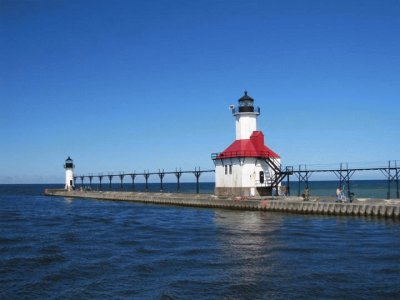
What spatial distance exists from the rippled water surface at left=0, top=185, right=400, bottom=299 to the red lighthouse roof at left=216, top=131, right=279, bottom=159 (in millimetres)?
15078

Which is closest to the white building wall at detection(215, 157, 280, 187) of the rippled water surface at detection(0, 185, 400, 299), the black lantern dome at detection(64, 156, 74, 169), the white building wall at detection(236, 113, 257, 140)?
the white building wall at detection(236, 113, 257, 140)

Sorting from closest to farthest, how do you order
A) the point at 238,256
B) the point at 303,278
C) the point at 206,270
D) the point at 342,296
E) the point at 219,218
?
the point at 342,296 < the point at 303,278 < the point at 206,270 < the point at 238,256 < the point at 219,218

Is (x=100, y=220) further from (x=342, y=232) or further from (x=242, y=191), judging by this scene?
(x=342, y=232)

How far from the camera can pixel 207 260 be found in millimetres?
21062

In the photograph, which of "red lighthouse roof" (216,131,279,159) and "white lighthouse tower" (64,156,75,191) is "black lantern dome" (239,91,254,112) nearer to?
"red lighthouse roof" (216,131,279,159)

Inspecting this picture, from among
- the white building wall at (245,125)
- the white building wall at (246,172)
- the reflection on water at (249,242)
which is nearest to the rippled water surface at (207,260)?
the reflection on water at (249,242)

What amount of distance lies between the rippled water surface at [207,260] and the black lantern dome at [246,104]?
1952 centimetres

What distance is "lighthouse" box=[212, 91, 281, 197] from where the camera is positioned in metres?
49.4

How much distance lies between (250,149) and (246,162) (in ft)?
5.33

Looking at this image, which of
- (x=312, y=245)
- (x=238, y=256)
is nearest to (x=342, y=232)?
(x=312, y=245)

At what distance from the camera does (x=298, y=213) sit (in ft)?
134

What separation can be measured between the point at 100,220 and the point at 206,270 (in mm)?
23242

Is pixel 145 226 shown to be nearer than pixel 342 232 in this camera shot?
No

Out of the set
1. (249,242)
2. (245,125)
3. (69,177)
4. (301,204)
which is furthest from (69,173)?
(249,242)
